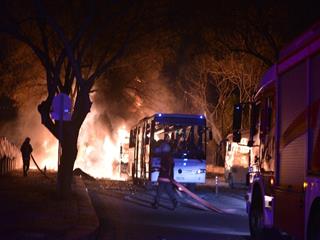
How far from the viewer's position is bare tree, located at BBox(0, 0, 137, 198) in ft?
64.7

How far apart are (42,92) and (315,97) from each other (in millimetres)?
35025

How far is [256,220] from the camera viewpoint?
1277 cm

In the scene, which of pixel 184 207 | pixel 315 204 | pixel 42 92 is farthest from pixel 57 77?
pixel 42 92

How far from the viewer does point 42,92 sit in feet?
141

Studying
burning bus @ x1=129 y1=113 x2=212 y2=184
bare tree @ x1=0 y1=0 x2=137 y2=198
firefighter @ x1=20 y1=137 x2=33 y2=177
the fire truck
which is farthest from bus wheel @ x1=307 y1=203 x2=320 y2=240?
firefighter @ x1=20 y1=137 x2=33 y2=177

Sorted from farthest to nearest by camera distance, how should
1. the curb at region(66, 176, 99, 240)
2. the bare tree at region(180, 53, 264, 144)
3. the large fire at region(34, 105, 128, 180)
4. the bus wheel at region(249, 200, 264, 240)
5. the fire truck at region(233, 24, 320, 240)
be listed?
the large fire at region(34, 105, 128, 180) < the bare tree at region(180, 53, 264, 144) < the bus wheel at region(249, 200, 264, 240) < the curb at region(66, 176, 99, 240) < the fire truck at region(233, 24, 320, 240)

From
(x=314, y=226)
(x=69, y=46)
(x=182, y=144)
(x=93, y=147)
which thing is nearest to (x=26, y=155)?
(x=182, y=144)

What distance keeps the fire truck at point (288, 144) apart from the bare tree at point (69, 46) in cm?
748

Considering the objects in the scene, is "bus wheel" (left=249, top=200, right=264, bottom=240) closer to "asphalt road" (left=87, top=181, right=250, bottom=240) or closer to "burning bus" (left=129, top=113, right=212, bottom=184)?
"asphalt road" (left=87, top=181, right=250, bottom=240)

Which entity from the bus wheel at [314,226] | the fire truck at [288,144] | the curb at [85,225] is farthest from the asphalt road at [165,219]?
the bus wheel at [314,226]

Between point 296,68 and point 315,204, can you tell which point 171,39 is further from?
point 315,204

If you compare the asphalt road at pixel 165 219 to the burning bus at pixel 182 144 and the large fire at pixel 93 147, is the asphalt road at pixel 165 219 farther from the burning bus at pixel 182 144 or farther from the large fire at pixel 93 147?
the large fire at pixel 93 147

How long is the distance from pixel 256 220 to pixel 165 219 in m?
4.96

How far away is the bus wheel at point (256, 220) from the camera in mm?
12391
